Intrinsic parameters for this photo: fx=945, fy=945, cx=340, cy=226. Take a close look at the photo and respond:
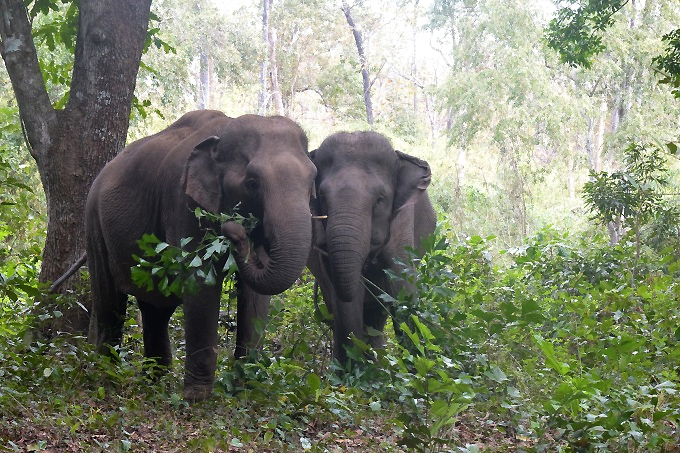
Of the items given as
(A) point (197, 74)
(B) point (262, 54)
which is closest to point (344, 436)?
(B) point (262, 54)

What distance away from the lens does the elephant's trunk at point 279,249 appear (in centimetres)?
562

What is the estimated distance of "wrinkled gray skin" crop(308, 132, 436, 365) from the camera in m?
6.79

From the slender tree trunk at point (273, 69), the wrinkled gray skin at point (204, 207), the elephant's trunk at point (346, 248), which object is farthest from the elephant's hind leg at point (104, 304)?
the slender tree trunk at point (273, 69)

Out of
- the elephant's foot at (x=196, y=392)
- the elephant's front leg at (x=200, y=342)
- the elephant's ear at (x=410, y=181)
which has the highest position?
the elephant's ear at (x=410, y=181)

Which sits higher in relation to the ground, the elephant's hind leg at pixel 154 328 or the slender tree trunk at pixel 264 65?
the slender tree trunk at pixel 264 65

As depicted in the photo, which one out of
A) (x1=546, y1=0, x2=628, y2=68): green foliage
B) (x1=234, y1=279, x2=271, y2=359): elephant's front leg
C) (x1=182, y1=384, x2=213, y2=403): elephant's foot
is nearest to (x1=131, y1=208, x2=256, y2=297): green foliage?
(x1=234, y1=279, x2=271, y2=359): elephant's front leg

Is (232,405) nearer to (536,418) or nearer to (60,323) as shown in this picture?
(536,418)

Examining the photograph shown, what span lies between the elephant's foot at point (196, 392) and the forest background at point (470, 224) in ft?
0.98

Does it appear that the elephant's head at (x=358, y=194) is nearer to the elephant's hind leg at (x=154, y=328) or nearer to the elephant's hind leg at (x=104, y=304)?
the elephant's hind leg at (x=154, y=328)

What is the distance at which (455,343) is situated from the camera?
549 centimetres

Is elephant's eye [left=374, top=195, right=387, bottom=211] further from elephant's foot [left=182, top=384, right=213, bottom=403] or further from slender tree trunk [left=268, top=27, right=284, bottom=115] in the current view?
slender tree trunk [left=268, top=27, right=284, bottom=115]

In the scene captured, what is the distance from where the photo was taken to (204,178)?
609 centimetres

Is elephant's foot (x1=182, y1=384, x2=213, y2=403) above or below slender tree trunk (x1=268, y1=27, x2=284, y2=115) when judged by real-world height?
below

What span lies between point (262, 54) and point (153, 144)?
86.7ft
